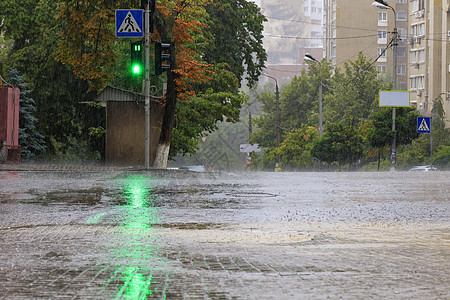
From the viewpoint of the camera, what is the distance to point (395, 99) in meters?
53.5

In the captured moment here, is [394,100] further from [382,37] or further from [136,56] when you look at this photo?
[382,37]

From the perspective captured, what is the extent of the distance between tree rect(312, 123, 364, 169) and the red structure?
1152 inches

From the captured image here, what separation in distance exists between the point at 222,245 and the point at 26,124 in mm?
37173

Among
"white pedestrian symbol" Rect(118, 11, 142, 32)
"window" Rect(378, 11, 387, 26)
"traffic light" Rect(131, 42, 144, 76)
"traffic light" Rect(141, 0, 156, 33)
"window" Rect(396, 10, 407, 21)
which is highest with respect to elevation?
"window" Rect(396, 10, 407, 21)

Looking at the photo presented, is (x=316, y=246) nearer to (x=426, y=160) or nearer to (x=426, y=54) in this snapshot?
(x=426, y=160)

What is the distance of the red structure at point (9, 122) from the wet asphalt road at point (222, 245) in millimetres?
21425

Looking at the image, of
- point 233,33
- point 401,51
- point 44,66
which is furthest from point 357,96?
point 44,66

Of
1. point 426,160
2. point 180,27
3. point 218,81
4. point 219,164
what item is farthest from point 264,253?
point 219,164

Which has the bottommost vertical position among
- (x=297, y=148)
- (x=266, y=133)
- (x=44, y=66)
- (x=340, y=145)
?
(x=297, y=148)

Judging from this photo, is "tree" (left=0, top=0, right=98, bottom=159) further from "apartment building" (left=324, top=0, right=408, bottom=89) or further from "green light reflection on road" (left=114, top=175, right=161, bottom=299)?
"apartment building" (left=324, top=0, right=408, bottom=89)

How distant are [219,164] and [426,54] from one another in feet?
151

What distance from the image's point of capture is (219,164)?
124750mm

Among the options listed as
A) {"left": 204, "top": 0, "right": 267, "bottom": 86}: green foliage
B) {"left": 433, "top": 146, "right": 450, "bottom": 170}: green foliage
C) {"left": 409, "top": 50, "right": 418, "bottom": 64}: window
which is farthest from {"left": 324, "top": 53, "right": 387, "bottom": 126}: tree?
{"left": 204, "top": 0, "right": 267, "bottom": 86}: green foliage

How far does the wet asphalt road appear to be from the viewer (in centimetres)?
536
